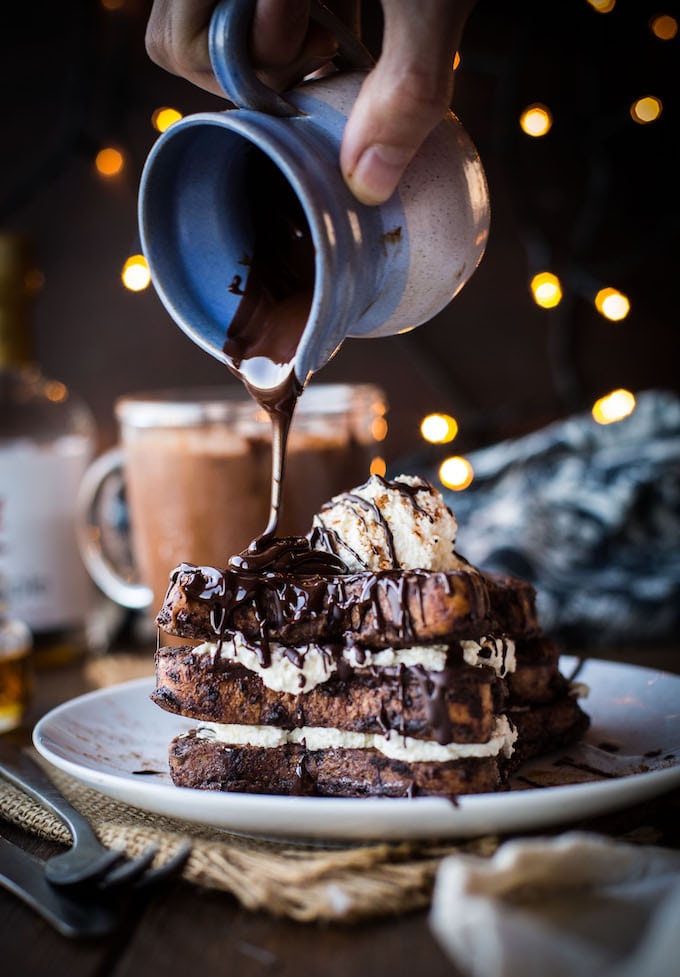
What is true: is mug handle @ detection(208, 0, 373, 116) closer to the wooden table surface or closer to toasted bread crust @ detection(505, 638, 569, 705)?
toasted bread crust @ detection(505, 638, 569, 705)

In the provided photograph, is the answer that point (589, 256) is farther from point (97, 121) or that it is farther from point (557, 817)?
point (557, 817)

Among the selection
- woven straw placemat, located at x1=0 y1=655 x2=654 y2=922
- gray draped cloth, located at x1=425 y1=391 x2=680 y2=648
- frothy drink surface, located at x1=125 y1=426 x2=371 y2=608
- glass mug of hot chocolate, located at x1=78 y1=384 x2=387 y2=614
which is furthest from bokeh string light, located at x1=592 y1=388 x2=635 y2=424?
woven straw placemat, located at x1=0 y1=655 x2=654 y2=922

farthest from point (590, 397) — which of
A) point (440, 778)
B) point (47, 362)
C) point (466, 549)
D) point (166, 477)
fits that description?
point (440, 778)

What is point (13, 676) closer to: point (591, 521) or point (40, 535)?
point (40, 535)

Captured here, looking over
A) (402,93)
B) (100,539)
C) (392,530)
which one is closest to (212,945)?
(392,530)

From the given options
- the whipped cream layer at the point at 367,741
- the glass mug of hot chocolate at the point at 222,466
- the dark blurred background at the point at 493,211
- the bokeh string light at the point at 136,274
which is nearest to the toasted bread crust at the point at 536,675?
the whipped cream layer at the point at 367,741

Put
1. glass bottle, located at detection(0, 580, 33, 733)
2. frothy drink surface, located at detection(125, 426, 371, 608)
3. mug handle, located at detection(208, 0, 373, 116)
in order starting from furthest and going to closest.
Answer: frothy drink surface, located at detection(125, 426, 371, 608)
glass bottle, located at detection(0, 580, 33, 733)
mug handle, located at detection(208, 0, 373, 116)

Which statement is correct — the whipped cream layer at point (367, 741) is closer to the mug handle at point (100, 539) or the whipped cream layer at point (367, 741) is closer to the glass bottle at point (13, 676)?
the glass bottle at point (13, 676)
